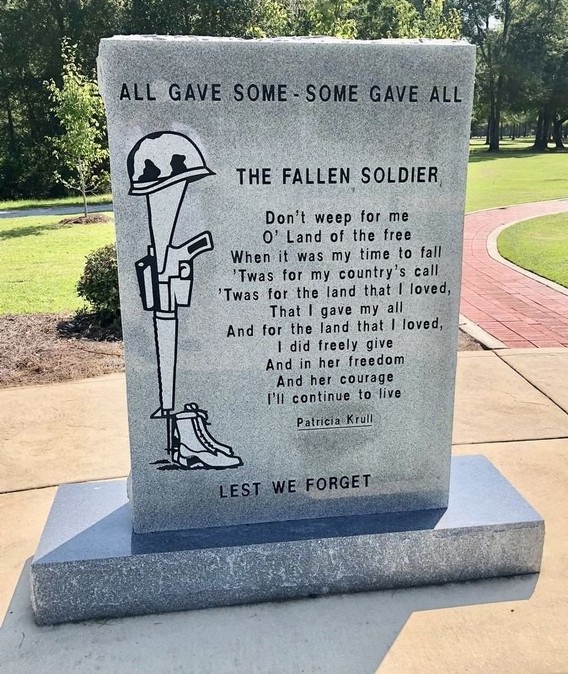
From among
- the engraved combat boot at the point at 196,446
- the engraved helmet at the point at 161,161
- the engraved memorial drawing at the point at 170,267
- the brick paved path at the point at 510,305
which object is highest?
the engraved helmet at the point at 161,161

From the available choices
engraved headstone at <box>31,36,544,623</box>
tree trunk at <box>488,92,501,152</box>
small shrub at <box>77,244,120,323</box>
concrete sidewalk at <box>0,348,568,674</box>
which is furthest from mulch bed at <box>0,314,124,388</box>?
tree trunk at <box>488,92,501,152</box>

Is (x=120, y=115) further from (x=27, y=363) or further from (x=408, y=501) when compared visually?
(x=27, y=363)

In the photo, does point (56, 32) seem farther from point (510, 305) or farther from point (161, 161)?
point (161, 161)

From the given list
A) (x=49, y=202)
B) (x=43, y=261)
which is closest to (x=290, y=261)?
(x=43, y=261)

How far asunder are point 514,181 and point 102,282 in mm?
27131

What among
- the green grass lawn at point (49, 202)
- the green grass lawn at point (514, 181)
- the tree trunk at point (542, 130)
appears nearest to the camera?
the green grass lawn at point (514, 181)

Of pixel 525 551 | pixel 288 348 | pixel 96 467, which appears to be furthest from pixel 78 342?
pixel 525 551

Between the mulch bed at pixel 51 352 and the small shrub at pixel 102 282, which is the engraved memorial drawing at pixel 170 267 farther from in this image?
the small shrub at pixel 102 282

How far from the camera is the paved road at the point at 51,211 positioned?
21.5m

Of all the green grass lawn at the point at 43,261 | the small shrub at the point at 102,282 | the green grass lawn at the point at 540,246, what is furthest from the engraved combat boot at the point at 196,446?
the green grass lawn at the point at 540,246

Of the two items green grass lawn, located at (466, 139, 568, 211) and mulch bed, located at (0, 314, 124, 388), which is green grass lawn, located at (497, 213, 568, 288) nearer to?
green grass lawn, located at (466, 139, 568, 211)

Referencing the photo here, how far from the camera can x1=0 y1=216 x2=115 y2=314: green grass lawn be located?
9.07 m

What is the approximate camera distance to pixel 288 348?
122 inches

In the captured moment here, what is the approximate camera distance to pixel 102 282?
6.99m
